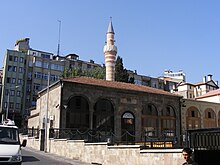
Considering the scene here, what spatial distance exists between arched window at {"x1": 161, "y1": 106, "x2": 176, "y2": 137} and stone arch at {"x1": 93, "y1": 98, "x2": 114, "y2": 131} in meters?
7.63

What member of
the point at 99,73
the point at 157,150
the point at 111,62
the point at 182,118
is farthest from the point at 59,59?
the point at 157,150

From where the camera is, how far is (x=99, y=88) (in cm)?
3303

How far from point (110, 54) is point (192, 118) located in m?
18.3

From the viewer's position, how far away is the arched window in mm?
36969

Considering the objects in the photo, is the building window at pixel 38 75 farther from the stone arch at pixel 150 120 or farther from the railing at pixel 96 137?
the stone arch at pixel 150 120

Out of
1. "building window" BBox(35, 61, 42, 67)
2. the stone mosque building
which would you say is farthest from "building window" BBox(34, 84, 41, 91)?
the stone mosque building

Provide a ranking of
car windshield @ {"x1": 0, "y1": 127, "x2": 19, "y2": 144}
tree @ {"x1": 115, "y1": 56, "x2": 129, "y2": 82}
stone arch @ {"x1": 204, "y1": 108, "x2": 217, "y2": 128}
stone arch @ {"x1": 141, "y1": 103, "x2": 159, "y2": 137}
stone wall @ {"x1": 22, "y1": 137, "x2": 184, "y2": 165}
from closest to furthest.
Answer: car windshield @ {"x1": 0, "y1": 127, "x2": 19, "y2": 144} < stone wall @ {"x1": 22, "y1": 137, "x2": 184, "y2": 165} < stone arch @ {"x1": 141, "y1": 103, "x2": 159, "y2": 137} < stone arch @ {"x1": 204, "y1": 108, "x2": 217, "y2": 128} < tree @ {"x1": 115, "y1": 56, "x2": 129, "y2": 82}

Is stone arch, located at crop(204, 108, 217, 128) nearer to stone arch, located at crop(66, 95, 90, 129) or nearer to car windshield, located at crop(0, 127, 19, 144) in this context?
stone arch, located at crop(66, 95, 90, 129)

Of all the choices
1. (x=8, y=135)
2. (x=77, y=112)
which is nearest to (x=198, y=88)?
(x=77, y=112)

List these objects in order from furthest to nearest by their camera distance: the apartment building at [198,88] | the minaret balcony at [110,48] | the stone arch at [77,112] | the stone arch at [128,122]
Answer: the apartment building at [198,88]
the minaret balcony at [110,48]
the stone arch at [128,122]
the stone arch at [77,112]

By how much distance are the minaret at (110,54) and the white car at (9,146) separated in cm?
3719

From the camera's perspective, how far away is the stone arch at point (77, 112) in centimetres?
3052

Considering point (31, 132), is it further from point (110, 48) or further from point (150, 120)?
point (110, 48)

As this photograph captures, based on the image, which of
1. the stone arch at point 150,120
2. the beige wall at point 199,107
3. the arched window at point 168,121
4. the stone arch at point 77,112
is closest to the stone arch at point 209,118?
the beige wall at point 199,107
